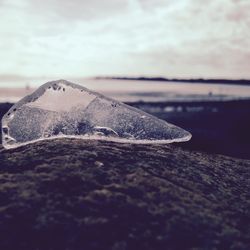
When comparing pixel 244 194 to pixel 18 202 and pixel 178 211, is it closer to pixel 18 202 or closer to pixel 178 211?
pixel 178 211

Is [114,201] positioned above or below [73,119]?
below

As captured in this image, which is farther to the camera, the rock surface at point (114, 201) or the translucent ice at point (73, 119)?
the translucent ice at point (73, 119)

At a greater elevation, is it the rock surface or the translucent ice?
the translucent ice

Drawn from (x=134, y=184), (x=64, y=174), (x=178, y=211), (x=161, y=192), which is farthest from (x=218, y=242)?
(x=64, y=174)

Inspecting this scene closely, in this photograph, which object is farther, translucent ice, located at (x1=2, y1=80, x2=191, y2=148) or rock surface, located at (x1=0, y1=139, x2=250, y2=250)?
translucent ice, located at (x1=2, y1=80, x2=191, y2=148)
